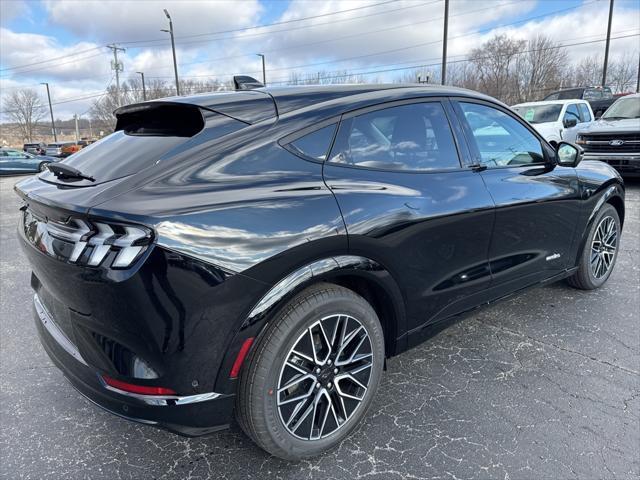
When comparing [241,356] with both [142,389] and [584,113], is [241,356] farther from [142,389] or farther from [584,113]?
[584,113]

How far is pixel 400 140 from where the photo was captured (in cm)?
249

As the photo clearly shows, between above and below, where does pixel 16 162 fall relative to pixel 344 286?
below

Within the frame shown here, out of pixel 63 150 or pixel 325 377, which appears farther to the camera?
pixel 63 150

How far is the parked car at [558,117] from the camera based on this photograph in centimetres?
1164

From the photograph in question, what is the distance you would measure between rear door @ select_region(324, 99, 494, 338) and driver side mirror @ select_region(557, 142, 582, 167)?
117cm

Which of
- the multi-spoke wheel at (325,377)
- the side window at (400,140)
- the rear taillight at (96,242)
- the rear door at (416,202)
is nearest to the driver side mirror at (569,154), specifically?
the rear door at (416,202)

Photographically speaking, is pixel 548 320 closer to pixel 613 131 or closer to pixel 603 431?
pixel 603 431

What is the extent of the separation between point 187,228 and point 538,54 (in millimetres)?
53525

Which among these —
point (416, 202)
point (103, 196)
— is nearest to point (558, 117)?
point (416, 202)

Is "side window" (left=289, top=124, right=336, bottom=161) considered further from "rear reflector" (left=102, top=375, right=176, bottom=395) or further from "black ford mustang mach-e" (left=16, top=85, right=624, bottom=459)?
"rear reflector" (left=102, top=375, right=176, bottom=395)

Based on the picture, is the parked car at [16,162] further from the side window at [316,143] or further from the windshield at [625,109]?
the side window at [316,143]

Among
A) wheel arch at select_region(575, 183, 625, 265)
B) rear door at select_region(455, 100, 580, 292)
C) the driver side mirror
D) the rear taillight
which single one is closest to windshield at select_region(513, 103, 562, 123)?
wheel arch at select_region(575, 183, 625, 265)

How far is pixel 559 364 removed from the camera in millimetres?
2947

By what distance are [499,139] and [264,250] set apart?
6.83ft
